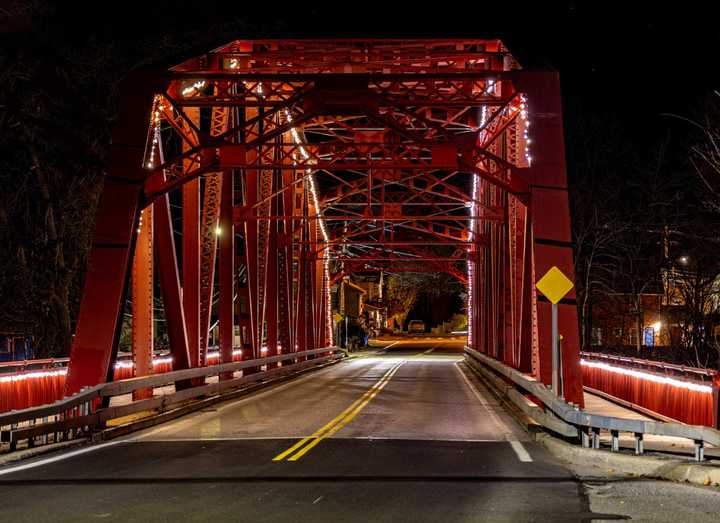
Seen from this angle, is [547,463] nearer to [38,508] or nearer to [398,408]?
[38,508]

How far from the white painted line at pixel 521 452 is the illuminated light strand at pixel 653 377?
11.2 feet

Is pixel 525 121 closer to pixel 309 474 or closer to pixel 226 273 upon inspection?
pixel 226 273

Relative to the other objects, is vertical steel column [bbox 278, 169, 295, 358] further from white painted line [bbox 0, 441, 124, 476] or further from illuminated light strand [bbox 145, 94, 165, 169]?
white painted line [bbox 0, 441, 124, 476]

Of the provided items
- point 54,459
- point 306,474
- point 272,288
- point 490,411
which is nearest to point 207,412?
point 490,411

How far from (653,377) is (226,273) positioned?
10.3 meters

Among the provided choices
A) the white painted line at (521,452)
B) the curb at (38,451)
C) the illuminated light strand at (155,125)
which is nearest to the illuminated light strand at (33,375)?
the curb at (38,451)

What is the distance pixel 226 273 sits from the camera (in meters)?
21.8

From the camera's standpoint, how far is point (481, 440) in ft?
43.0

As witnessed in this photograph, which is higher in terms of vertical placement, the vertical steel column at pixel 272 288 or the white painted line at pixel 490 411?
the vertical steel column at pixel 272 288

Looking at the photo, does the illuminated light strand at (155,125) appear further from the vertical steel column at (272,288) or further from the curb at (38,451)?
the vertical steel column at (272,288)

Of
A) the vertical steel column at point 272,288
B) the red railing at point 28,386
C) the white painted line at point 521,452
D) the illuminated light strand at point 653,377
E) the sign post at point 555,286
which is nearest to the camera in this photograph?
the white painted line at point 521,452

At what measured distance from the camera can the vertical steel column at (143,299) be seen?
16.2 m

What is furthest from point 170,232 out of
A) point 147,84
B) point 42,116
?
point 42,116

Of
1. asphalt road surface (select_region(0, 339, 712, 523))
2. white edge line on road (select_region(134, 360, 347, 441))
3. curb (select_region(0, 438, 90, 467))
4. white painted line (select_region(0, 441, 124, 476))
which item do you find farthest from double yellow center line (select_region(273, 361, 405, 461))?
curb (select_region(0, 438, 90, 467))
